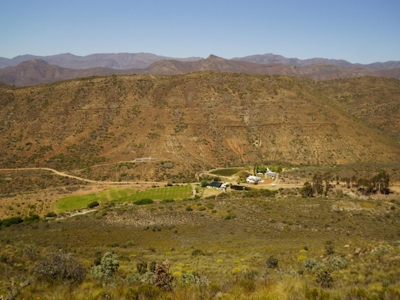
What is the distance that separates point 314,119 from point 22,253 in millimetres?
82607

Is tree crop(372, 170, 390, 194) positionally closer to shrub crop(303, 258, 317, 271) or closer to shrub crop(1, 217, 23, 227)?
shrub crop(303, 258, 317, 271)

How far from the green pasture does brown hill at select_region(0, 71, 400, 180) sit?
10074 mm

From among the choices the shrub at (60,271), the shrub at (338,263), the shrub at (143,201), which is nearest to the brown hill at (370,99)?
the shrub at (143,201)

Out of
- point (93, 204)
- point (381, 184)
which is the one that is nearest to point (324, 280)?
point (93, 204)

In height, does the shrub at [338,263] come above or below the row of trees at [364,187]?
above

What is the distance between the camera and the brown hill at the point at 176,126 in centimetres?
7412

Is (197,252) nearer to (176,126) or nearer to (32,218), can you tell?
(32,218)

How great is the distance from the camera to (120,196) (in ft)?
176

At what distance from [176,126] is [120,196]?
1288 inches

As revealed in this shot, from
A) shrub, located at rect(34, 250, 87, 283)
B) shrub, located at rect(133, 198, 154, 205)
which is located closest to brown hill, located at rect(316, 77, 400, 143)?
shrub, located at rect(133, 198, 154, 205)

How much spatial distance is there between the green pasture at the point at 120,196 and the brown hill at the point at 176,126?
33.1ft

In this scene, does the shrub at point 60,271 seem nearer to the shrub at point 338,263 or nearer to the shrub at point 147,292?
the shrub at point 147,292

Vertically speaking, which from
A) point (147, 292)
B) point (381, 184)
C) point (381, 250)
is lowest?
point (381, 184)

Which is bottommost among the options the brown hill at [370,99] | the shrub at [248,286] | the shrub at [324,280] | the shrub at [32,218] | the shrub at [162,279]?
the shrub at [32,218]
